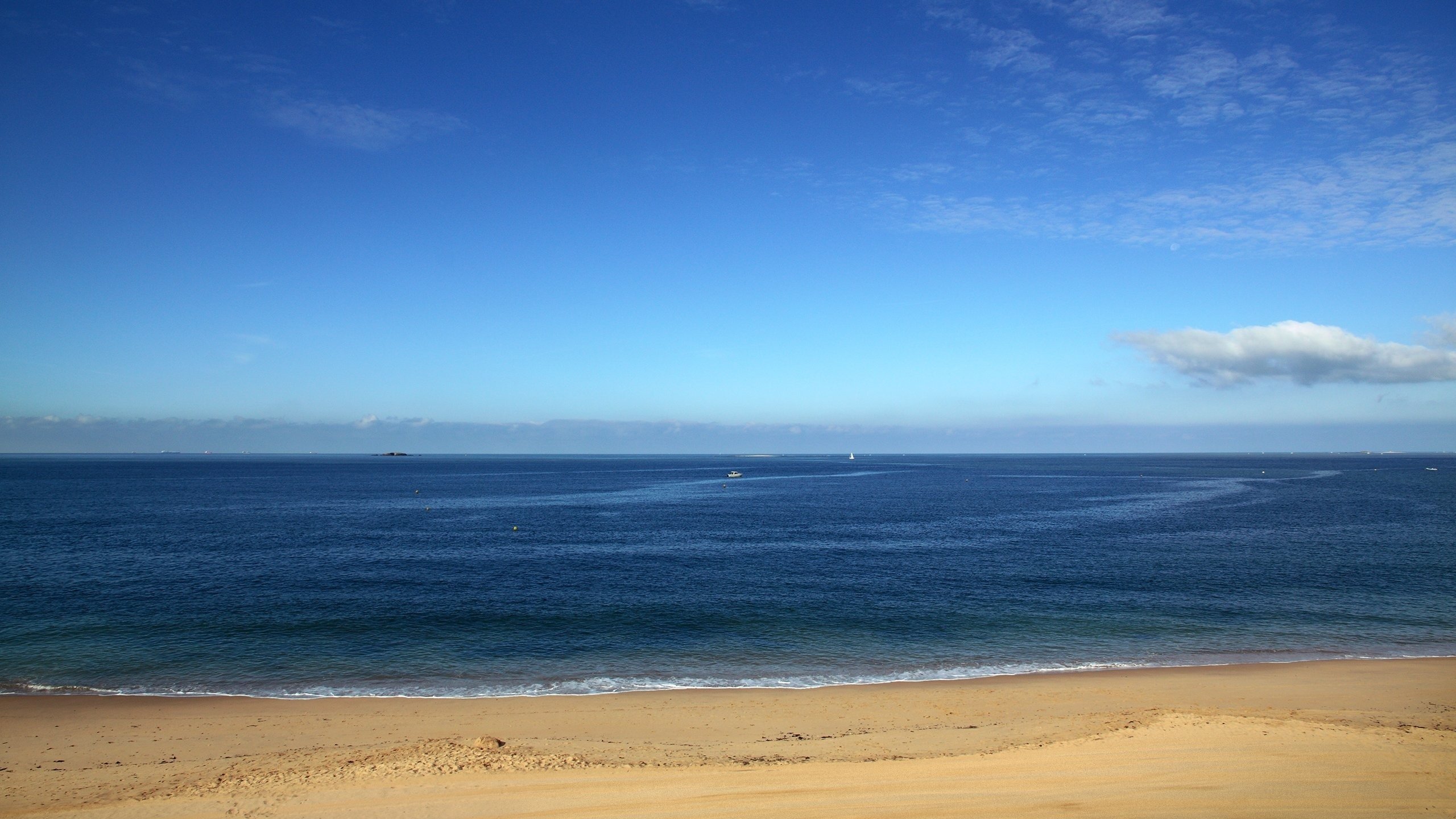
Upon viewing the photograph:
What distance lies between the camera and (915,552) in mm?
56625

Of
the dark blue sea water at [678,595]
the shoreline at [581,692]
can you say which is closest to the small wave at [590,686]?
the shoreline at [581,692]

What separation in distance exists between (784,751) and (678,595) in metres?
22.5

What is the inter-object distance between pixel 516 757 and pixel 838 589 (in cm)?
2754

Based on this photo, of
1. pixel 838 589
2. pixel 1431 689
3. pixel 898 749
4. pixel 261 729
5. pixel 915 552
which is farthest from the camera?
pixel 915 552

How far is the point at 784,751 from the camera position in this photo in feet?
61.8

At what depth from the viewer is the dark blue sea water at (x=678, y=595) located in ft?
94.0

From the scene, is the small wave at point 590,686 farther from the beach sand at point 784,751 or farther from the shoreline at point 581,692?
the beach sand at point 784,751

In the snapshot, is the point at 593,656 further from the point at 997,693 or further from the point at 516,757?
the point at 997,693

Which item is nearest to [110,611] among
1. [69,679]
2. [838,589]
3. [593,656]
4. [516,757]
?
[69,679]

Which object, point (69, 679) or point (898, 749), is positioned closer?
point (898, 749)

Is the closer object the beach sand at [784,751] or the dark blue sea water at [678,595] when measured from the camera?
the beach sand at [784,751]

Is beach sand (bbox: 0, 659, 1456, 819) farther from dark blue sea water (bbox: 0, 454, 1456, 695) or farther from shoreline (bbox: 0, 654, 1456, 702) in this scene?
dark blue sea water (bbox: 0, 454, 1456, 695)

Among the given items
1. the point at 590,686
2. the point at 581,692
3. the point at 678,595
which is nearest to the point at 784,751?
the point at 581,692

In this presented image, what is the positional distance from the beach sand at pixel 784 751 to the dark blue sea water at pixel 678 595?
2880mm
